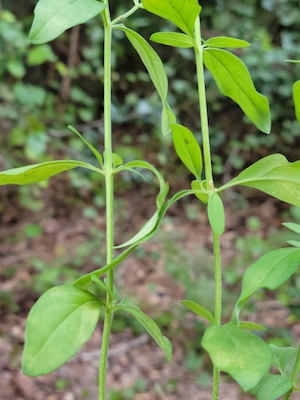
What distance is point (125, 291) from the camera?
1.44m

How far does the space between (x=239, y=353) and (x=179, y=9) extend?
0.75 feet

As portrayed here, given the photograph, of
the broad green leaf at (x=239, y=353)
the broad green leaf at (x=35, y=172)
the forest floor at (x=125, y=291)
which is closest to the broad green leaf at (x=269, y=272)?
the broad green leaf at (x=239, y=353)

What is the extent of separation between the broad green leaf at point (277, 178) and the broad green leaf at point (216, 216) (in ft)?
0.05

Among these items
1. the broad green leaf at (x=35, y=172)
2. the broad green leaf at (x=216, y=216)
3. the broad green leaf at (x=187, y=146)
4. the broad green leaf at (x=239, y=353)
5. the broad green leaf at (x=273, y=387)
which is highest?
the broad green leaf at (x=187, y=146)

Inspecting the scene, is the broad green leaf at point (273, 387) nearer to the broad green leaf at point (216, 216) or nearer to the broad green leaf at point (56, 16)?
the broad green leaf at point (216, 216)

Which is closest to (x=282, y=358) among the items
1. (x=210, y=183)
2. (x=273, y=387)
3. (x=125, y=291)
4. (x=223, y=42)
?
(x=273, y=387)

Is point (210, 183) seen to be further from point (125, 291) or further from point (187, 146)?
point (125, 291)

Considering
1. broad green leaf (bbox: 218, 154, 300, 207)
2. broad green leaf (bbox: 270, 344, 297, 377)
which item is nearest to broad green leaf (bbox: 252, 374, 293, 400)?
broad green leaf (bbox: 270, 344, 297, 377)

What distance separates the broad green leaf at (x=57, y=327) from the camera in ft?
0.77

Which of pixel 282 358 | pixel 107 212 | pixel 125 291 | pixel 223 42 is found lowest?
pixel 125 291

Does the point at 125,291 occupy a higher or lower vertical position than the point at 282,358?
lower

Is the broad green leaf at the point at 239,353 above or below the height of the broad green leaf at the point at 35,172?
below

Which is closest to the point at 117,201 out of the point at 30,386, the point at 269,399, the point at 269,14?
the point at 30,386

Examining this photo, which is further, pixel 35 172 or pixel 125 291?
pixel 125 291
